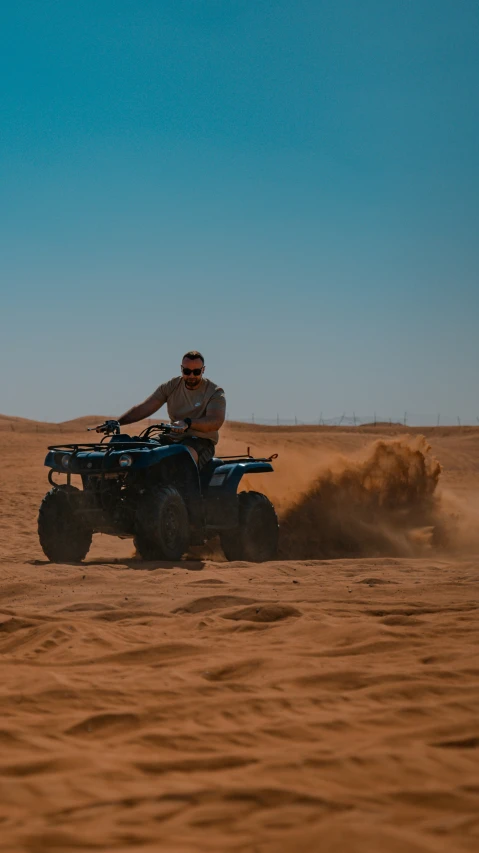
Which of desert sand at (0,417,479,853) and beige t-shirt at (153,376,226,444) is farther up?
beige t-shirt at (153,376,226,444)

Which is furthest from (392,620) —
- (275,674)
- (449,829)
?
(449,829)

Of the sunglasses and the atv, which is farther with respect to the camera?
the sunglasses

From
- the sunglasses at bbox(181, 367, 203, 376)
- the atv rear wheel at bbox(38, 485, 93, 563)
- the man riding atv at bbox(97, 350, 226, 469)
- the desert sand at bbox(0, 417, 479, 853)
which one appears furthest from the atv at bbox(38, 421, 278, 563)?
the sunglasses at bbox(181, 367, 203, 376)

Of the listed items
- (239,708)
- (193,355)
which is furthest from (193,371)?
(239,708)

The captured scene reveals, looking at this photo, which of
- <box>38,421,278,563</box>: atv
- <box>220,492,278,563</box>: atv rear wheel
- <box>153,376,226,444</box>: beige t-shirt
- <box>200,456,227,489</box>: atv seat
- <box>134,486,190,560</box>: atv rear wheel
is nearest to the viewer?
<box>134,486,190,560</box>: atv rear wheel

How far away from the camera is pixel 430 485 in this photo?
40.4 feet

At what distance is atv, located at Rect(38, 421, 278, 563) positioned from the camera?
355 inches

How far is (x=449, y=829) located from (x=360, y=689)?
156 cm

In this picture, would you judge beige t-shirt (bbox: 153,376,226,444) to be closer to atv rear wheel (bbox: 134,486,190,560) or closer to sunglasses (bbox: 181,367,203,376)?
sunglasses (bbox: 181,367,203,376)

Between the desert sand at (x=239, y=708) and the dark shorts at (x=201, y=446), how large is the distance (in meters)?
1.38

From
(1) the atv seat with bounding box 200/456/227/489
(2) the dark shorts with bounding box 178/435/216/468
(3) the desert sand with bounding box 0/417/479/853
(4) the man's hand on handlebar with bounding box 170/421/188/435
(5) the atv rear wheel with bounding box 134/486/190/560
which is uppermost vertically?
(4) the man's hand on handlebar with bounding box 170/421/188/435

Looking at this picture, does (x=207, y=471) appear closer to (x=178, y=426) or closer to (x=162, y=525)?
(x=178, y=426)

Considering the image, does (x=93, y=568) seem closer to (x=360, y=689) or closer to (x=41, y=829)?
(x=360, y=689)

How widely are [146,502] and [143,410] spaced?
1189 mm
